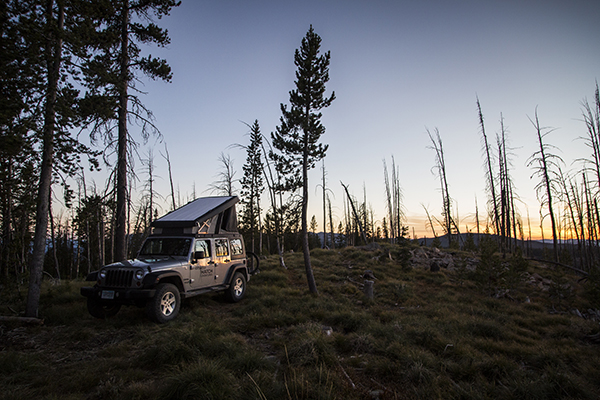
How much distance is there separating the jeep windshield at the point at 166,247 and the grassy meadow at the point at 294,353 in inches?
72.1

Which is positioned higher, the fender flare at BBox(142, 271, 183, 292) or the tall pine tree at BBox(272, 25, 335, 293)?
the tall pine tree at BBox(272, 25, 335, 293)

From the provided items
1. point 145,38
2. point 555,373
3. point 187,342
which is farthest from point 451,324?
point 145,38

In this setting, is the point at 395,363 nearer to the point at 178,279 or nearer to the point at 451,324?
the point at 451,324

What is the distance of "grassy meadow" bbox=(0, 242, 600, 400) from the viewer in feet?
12.8

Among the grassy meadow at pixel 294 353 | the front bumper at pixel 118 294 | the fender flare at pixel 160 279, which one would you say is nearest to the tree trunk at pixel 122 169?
the grassy meadow at pixel 294 353

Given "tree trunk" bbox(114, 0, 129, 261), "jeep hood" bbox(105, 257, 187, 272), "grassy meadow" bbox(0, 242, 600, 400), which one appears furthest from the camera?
"tree trunk" bbox(114, 0, 129, 261)

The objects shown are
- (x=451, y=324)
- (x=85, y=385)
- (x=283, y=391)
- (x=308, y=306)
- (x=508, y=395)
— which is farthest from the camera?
(x=308, y=306)

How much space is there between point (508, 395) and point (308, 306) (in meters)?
6.26

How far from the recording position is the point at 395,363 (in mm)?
4996

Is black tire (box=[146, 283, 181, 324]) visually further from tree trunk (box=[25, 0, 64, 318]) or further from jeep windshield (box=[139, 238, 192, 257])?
tree trunk (box=[25, 0, 64, 318])

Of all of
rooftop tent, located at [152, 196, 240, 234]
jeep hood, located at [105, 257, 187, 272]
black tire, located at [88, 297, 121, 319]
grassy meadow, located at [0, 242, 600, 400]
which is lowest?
grassy meadow, located at [0, 242, 600, 400]

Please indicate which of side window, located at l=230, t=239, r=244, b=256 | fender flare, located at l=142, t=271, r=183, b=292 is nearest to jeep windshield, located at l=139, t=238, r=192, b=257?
fender flare, located at l=142, t=271, r=183, b=292

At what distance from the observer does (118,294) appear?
711cm

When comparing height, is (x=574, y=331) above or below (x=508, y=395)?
below
